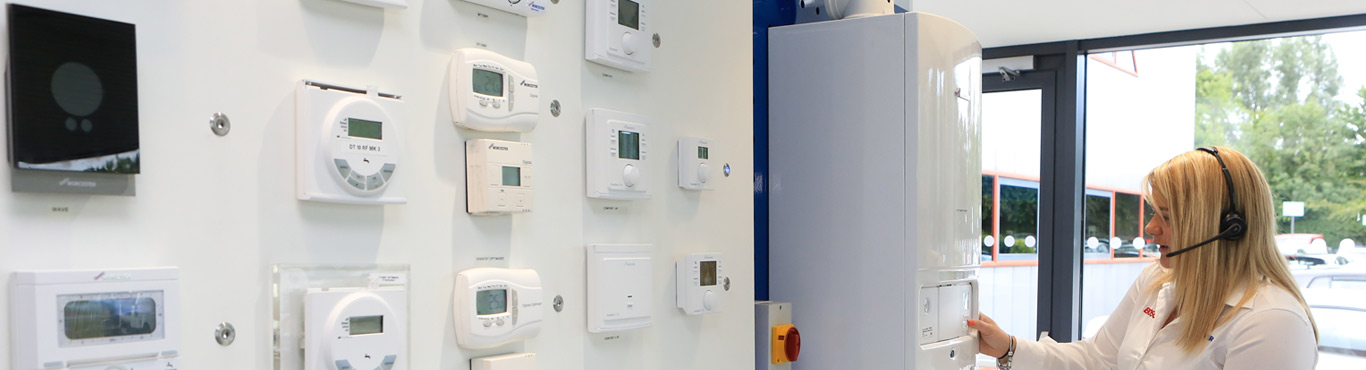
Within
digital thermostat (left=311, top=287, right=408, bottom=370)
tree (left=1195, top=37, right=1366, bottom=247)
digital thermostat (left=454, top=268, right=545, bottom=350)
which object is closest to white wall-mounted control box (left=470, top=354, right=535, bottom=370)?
digital thermostat (left=454, top=268, right=545, bottom=350)

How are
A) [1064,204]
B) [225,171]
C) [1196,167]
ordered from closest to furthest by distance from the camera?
[225,171], [1196,167], [1064,204]

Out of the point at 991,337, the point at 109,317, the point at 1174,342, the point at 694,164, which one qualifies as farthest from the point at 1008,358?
the point at 109,317

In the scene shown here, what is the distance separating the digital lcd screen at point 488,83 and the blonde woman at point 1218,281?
4.93 feet

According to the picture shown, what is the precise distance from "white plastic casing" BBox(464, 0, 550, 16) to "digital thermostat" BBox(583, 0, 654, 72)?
12 centimetres

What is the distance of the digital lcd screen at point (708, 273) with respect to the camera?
1.78 metres

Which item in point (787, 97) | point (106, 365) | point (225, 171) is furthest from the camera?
point (787, 97)

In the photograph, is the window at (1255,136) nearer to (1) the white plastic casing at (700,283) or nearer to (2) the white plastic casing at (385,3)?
(1) the white plastic casing at (700,283)

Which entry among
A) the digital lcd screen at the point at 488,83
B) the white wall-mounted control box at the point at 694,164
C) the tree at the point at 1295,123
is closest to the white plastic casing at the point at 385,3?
the digital lcd screen at the point at 488,83

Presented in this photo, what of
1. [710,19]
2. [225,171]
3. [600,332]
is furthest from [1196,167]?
[225,171]

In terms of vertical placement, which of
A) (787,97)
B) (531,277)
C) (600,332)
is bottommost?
(600,332)

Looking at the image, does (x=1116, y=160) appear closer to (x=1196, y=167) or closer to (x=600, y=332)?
(x=1196, y=167)

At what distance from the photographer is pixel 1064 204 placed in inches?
174

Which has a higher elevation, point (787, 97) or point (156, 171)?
point (787, 97)

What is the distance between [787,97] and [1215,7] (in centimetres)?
245
